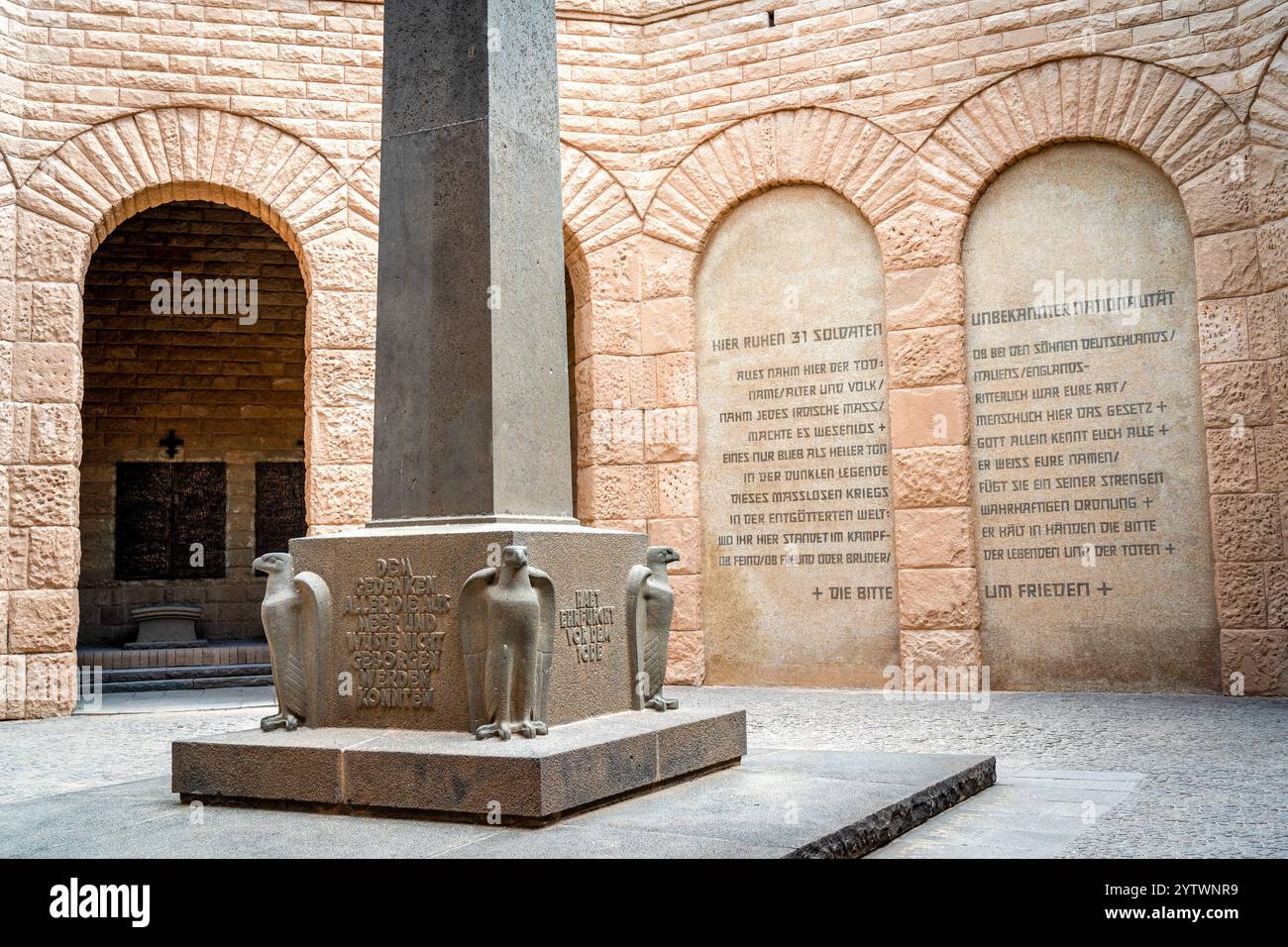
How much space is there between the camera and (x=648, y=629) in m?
4.46

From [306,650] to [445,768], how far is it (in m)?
0.86

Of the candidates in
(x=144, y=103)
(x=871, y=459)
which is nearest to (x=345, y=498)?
(x=144, y=103)

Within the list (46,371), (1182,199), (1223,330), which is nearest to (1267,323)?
(1223,330)

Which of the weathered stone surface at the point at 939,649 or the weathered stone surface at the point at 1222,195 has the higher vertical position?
the weathered stone surface at the point at 1222,195

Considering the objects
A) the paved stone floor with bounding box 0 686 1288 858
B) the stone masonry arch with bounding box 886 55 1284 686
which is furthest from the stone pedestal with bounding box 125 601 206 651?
the stone masonry arch with bounding box 886 55 1284 686

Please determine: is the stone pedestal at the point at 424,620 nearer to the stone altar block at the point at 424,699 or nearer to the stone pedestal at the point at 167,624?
the stone altar block at the point at 424,699

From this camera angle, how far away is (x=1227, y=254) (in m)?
7.70

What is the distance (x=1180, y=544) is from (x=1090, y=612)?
73 centimetres

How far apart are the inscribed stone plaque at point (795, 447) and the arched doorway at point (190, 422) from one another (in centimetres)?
575

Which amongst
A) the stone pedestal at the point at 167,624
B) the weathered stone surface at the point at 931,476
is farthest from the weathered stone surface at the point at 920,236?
the stone pedestal at the point at 167,624

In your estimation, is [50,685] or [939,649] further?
[939,649]

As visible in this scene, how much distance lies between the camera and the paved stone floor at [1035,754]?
362 cm

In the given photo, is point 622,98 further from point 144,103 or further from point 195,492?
point 195,492

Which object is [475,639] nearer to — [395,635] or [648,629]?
[395,635]
